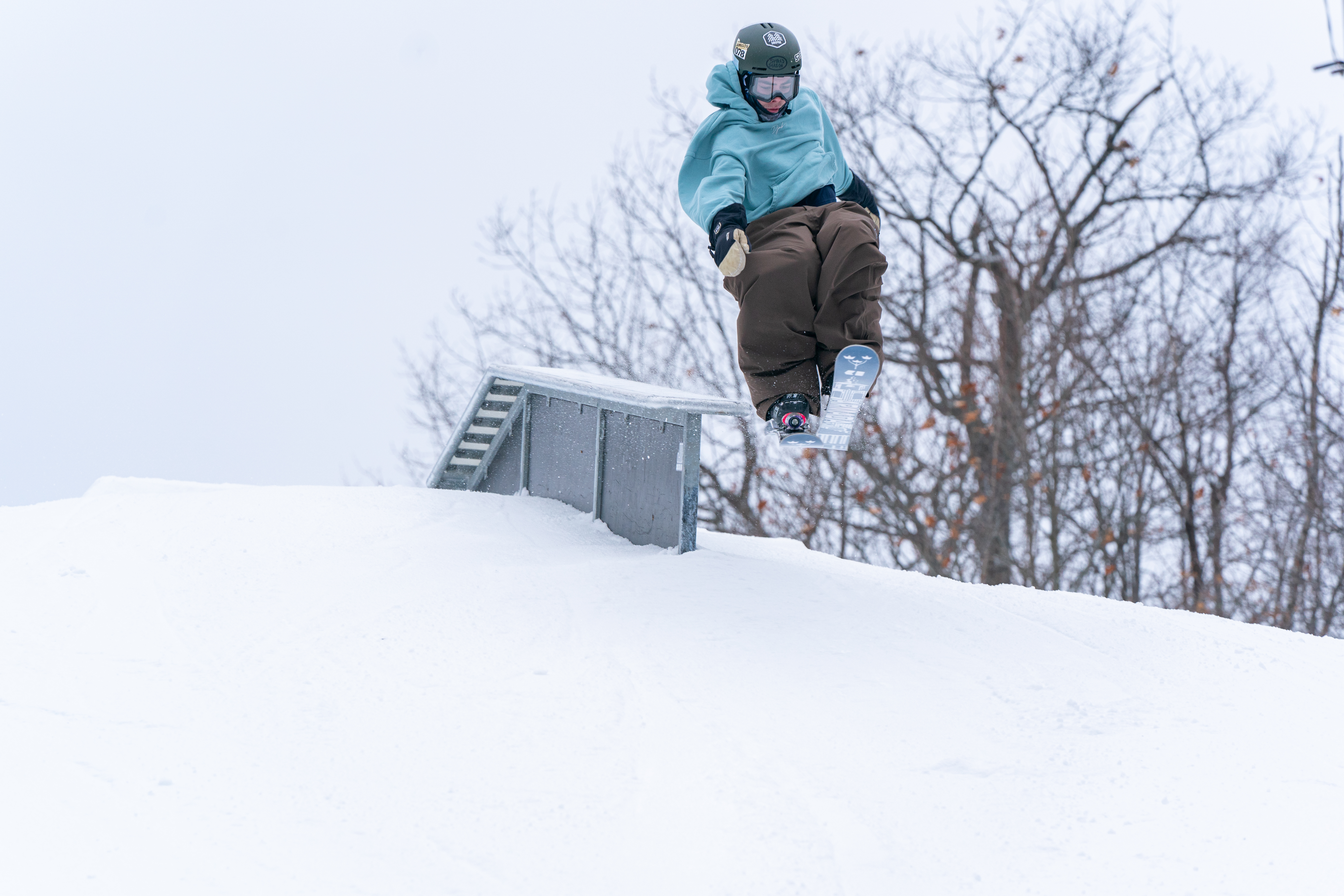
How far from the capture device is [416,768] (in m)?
3.10

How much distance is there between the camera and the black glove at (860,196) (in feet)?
15.7

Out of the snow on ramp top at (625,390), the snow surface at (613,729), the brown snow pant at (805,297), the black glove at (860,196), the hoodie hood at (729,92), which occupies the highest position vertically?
the hoodie hood at (729,92)

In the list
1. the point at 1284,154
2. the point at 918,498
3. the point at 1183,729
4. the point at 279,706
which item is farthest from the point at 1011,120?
the point at 279,706

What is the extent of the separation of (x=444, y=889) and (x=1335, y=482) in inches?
506

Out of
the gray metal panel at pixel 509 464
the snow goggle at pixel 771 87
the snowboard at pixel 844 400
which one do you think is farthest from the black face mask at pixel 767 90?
the gray metal panel at pixel 509 464

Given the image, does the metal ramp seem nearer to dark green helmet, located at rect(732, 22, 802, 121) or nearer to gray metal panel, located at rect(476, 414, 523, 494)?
gray metal panel, located at rect(476, 414, 523, 494)

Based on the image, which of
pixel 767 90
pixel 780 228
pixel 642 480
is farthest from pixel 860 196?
pixel 642 480

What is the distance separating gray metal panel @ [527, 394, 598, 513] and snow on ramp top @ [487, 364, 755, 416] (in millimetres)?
138

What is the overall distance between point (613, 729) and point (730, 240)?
76.3 inches

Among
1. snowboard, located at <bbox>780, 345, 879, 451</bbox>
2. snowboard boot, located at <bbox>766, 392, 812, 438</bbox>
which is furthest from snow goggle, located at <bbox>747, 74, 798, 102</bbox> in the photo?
snowboard boot, located at <bbox>766, 392, 812, 438</bbox>

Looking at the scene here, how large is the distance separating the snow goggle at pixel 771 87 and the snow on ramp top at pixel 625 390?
1309 mm

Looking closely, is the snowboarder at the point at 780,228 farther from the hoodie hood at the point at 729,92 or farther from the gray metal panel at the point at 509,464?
the gray metal panel at the point at 509,464

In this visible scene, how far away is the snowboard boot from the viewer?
14.6 ft

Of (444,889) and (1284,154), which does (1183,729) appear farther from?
(1284,154)
